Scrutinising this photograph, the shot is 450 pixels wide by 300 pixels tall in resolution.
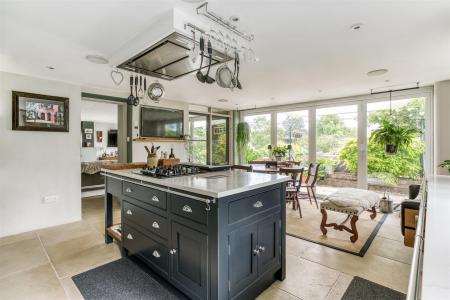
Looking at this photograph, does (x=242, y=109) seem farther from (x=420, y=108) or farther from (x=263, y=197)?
(x=263, y=197)

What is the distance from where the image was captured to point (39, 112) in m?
3.37

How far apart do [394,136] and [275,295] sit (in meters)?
3.49

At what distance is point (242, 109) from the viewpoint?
21.9 feet

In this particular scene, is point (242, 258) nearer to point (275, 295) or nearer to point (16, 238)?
point (275, 295)

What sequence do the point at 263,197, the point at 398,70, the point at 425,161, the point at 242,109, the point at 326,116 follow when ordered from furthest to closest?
the point at 242,109, the point at 326,116, the point at 425,161, the point at 398,70, the point at 263,197

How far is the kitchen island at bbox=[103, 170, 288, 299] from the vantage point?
4.97 feet

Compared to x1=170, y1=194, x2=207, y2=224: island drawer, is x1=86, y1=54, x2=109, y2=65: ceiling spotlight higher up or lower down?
higher up

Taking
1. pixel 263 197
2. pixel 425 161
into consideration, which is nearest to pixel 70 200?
pixel 263 197

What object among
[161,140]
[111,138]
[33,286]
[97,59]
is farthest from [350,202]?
[111,138]

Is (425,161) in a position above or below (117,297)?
above

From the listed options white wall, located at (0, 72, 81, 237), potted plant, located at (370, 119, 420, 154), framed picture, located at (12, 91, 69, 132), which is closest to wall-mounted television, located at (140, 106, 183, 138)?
white wall, located at (0, 72, 81, 237)

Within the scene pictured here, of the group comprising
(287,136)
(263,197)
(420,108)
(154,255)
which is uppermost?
(420,108)

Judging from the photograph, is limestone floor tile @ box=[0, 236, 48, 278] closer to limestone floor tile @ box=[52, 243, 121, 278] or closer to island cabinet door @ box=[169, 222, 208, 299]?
limestone floor tile @ box=[52, 243, 121, 278]

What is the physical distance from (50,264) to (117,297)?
3.59ft
